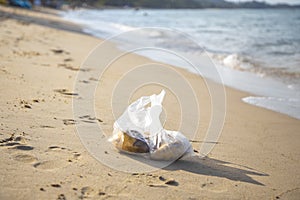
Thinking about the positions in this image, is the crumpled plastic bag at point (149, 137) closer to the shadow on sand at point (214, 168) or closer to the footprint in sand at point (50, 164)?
the shadow on sand at point (214, 168)

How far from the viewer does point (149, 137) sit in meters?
2.61

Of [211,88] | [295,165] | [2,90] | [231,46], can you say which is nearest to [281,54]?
[231,46]

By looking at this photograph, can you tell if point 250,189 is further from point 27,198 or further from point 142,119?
point 27,198

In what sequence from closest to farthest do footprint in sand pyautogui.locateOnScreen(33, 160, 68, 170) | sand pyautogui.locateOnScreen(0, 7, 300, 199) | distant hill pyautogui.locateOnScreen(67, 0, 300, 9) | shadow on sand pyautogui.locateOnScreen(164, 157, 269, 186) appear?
sand pyautogui.locateOnScreen(0, 7, 300, 199)
footprint in sand pyautogui.locateOnScreen(33, 160, 68, 170)
shadow on sand pyautogui.locateOnScreen(164, 157, 269, 186)
distant hill pyautogui.locateOnScreen(67, 0, 300, 9)

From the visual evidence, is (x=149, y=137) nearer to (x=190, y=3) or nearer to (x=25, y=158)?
(x=25, y=158)

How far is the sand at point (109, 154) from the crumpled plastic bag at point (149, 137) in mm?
120

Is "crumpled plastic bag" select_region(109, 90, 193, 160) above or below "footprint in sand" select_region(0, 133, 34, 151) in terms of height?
above

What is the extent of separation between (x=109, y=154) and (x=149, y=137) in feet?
1.18

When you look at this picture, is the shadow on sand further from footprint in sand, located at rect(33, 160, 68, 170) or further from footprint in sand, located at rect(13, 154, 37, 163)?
footprint in sand, located at rect(13, 154, 37, 163)

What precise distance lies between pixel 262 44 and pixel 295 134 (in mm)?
10489

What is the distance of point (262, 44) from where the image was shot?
13.3 meters

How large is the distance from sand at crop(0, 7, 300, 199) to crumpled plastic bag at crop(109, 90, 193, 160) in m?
0.12

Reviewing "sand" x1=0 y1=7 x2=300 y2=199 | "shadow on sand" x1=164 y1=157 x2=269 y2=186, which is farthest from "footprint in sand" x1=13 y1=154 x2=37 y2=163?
"shadow on sand" x1=164 y1=157 x2=269 y2=186

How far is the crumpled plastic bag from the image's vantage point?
98.5 inches
